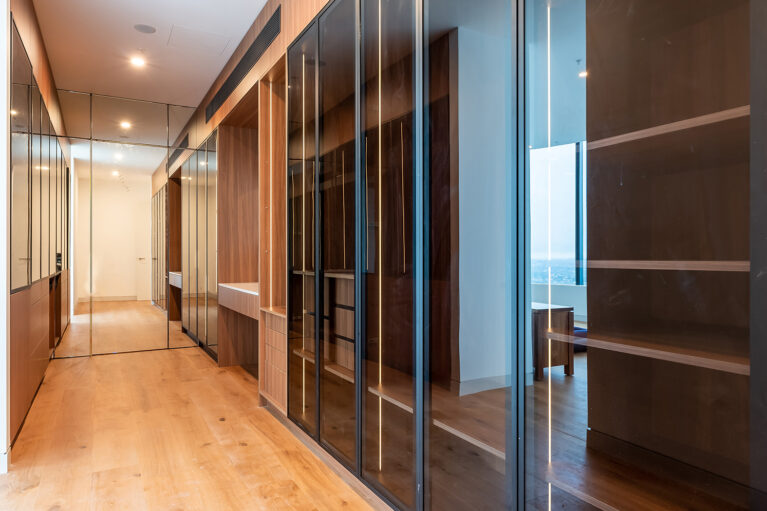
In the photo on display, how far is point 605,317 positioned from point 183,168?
221 inches

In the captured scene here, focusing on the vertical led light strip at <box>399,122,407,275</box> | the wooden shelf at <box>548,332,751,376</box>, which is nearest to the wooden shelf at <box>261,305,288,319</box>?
the vertical led light strip at <box>399,122,407,275</box>

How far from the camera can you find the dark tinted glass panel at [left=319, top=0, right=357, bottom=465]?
2447mm

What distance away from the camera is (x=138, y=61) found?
461cm

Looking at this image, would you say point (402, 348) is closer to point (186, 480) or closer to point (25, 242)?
point (186, 480)

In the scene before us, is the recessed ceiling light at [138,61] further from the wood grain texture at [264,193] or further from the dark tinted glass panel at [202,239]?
the wood grain texture at [264,193]

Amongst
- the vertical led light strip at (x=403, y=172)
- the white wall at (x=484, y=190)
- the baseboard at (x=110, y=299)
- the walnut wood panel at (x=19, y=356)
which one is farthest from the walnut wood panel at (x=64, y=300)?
the white wall at (x=484, y=190)

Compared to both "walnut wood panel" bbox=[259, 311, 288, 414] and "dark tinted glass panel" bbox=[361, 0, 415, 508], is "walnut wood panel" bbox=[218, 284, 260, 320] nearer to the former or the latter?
"walnut wood panel" bbox=[259, 311, 288, 414]

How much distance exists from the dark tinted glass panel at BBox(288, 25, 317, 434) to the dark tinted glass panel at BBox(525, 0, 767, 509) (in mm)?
1655

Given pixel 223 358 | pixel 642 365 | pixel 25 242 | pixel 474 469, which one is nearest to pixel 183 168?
pixel 223 358

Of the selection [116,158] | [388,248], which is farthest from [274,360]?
[116,158]

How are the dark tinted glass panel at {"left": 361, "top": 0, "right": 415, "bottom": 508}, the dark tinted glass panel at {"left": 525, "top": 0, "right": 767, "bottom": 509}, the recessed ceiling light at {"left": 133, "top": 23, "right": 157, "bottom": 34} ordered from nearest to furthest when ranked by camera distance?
1. the dark tinted glass panel at {"left": 525, "top": 0, "right": 767, "bottom": 509}
2. the dark tinted glass panel at {"left": 361, "top": 0, "right": 415, "bottom": 508}
3. the recessed ceiling light at {"left": 133, "top": 23, "right": 157, "bottom": 34}

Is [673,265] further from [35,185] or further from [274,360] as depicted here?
[35,185]

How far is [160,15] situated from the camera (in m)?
3.71

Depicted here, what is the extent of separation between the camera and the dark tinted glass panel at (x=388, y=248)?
77.9 inches
